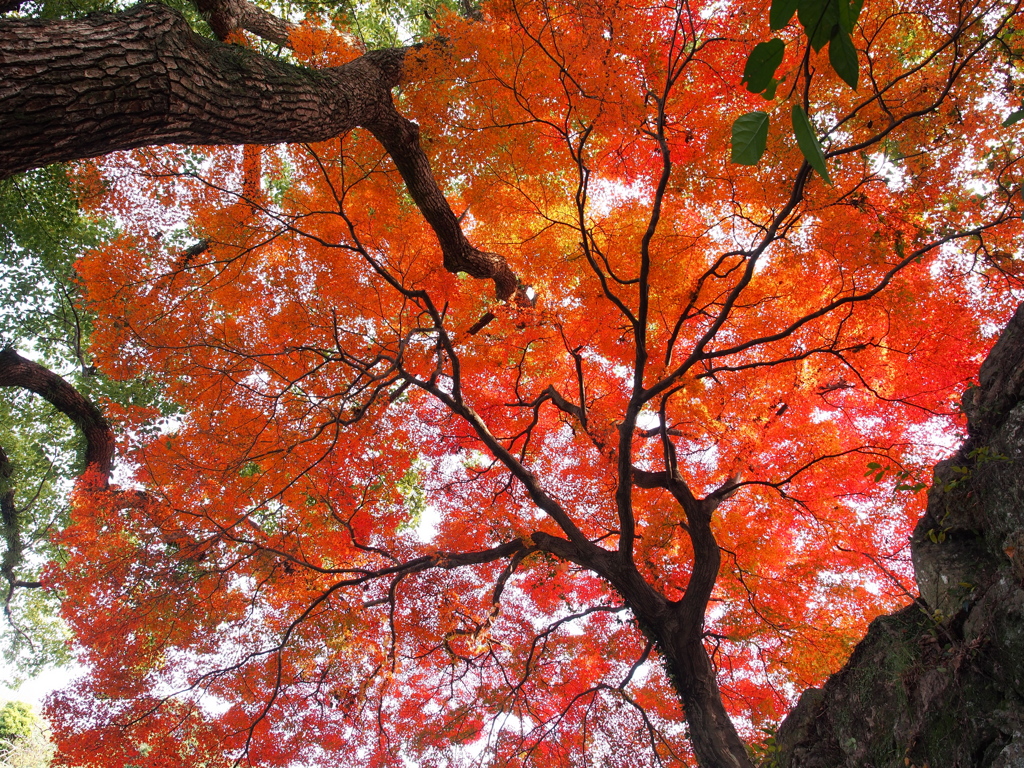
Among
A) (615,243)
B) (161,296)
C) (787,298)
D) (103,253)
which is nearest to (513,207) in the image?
(615,243)

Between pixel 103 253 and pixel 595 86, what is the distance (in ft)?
19.2

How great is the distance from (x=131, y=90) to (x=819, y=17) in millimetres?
3249

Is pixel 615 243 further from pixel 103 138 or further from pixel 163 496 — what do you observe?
pixel 163 496

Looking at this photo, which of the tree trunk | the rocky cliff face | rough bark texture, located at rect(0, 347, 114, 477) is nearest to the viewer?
the tree trunk

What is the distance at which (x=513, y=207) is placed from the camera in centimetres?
652

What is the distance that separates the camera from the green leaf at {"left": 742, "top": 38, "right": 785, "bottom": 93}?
22.6 inches

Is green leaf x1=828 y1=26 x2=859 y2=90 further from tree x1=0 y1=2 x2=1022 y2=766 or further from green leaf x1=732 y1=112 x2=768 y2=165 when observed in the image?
tree x1=0 y1=2 x2=1022 y2=766

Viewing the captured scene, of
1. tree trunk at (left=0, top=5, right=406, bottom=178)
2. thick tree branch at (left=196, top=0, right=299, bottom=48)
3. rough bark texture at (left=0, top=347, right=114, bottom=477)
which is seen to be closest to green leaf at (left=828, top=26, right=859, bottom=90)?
tree trunk at (left=0, top=5, right=406, bottom=178)

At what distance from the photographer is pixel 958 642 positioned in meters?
2.96

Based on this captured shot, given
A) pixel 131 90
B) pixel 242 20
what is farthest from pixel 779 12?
pixel 242 20

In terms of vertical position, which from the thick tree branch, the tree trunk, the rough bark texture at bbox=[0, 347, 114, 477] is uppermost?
the thick tree branch

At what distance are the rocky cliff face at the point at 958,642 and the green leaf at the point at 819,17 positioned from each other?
10.5 feet

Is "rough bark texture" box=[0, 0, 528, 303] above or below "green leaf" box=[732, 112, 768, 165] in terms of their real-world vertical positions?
above

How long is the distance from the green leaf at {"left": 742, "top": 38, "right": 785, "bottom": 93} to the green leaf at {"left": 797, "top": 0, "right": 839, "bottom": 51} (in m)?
0.03
